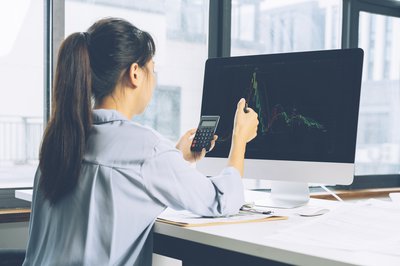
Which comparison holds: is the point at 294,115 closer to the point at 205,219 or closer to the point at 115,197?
the point at 205,219

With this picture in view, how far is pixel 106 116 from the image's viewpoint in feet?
3.79

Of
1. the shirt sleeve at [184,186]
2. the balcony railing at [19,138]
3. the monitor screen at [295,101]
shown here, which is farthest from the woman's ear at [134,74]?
the balcony railing at [19,138]

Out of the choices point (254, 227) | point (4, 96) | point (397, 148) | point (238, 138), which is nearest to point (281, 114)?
point (238, 138)

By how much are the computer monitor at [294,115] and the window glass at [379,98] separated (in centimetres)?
192

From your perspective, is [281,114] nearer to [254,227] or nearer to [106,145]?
[254,227]

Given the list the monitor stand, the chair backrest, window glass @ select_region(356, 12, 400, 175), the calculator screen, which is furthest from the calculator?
window glass @ select_region(356, 12, 400, 175)

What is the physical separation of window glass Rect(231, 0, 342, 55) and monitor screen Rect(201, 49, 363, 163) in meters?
1.19

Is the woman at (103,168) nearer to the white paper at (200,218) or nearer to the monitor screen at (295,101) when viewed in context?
the white paper at (200,218)

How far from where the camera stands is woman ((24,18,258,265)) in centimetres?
110

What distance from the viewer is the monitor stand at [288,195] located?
1594 mm

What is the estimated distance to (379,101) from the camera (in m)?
3.54

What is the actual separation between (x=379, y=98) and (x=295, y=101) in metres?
2.14

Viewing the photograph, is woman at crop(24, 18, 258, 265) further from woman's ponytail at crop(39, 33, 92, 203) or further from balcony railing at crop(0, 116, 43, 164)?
balcony railing at crop(0, 116, 43, 164)

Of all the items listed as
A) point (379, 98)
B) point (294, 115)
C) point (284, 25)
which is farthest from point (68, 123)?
point (379, 98)
